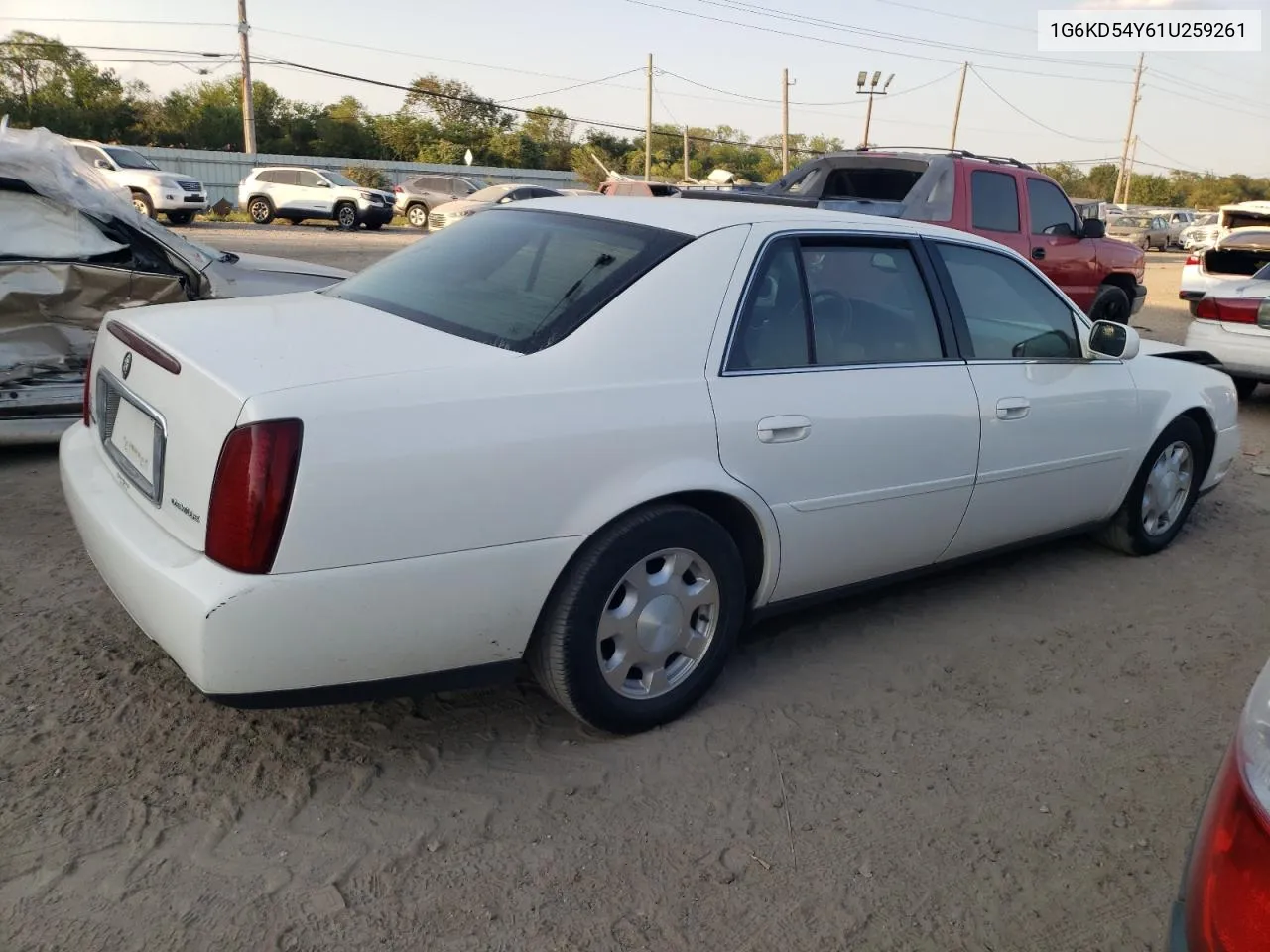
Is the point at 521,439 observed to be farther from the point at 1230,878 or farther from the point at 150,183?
the point at 150,183

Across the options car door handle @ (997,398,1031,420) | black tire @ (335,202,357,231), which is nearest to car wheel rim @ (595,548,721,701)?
car door handle @ (997,398,1031,420)

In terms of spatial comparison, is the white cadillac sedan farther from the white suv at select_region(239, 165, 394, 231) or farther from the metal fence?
the metal fence

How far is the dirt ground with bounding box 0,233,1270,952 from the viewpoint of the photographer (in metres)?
2.29

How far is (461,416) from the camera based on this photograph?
2.49 m

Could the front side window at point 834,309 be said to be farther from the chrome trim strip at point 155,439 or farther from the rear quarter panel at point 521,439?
the chrome trim strip at point 155,439

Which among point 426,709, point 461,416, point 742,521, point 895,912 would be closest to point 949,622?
point 742,521

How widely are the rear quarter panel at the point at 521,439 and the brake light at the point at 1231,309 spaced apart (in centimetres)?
693

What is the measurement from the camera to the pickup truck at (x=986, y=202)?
8.58 m

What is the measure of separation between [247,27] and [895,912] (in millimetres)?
38988

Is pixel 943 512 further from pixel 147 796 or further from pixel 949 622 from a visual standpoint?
pixel 147 796

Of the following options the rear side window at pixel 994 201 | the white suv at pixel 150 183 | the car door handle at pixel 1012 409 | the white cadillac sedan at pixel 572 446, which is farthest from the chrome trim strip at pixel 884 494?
the white suv at pixel 150 183

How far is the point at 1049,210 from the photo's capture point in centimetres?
960

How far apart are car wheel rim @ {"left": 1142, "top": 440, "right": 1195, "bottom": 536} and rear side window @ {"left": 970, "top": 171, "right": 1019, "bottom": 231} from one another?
14.3 ft

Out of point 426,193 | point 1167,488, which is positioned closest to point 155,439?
point 1167,488
